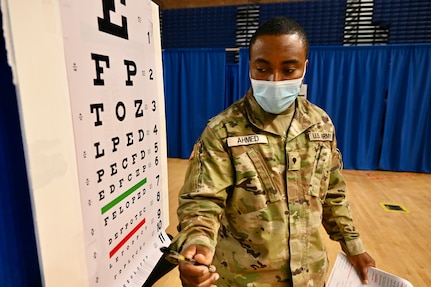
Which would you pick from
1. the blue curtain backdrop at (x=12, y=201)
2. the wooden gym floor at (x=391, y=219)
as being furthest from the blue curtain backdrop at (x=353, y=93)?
the blue curtain backdrop at (x=12, y=201)

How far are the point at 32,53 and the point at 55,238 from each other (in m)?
0.33

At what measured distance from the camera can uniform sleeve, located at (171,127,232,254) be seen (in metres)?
0.68

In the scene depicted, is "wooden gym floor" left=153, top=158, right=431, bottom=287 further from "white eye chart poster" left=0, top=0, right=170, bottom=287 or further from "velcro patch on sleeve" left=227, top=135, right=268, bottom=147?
"velcro patch on sleeve" left=227, top=135, right=268, bottom=147

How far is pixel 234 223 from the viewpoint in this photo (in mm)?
832

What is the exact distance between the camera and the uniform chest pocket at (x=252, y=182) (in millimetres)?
786

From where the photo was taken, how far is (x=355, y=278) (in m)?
0.92

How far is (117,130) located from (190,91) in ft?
15.3

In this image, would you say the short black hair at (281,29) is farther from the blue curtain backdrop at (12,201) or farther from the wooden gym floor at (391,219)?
the wooden gym floor at (391,219)

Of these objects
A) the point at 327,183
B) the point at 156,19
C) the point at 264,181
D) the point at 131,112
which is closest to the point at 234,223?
the point at 264,181

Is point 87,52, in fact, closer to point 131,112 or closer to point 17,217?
point 131,112

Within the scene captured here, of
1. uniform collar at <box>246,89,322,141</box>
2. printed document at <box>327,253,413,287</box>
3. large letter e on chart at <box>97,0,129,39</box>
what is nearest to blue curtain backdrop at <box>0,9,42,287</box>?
large letter e on chart at <box>97,0,129,39</box>

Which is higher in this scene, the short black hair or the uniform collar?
the short black hair

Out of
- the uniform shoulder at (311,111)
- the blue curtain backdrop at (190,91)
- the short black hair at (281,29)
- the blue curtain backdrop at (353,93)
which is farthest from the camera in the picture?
the blue curtain backdrop at (190,91)

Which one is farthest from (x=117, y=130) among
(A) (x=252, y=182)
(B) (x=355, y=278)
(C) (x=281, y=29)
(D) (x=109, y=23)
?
(B) (x=355, y=278)
